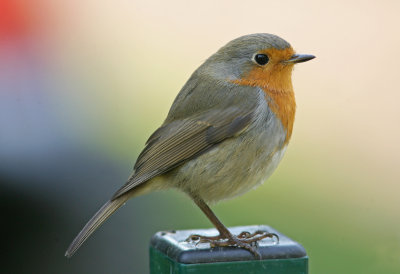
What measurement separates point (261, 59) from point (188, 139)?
Answer: 0.54 m

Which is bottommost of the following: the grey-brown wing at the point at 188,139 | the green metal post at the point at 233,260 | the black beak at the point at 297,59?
the green metal post at the point at 233,260

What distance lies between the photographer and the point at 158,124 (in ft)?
18.9

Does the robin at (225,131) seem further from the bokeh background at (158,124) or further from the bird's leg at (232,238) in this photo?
the bokeh background at (158,124)

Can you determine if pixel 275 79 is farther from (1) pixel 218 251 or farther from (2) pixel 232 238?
(1) pixel 218 251

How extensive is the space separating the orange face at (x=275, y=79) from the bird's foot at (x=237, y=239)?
27.6 inches

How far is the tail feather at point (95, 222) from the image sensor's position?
3494 millimetres

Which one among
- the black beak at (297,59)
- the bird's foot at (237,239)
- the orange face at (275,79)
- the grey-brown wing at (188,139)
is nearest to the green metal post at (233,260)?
the bird's foot at (237,239)

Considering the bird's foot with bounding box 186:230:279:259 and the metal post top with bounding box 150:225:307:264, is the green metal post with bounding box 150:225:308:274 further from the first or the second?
the bird's foot with bounding box 186:230:279:259

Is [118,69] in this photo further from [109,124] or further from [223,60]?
[223,60]

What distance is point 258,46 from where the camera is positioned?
4.06 metres

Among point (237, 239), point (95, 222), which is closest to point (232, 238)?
point (237, 239)

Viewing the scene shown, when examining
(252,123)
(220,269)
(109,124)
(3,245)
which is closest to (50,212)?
(3,245)

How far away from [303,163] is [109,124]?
137 centimetres

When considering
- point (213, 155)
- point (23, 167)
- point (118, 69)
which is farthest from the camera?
point (118, 69)
